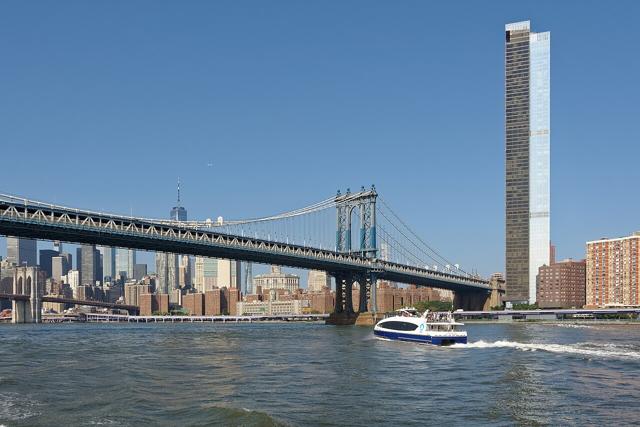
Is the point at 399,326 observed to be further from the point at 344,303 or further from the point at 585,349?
the point at 344,303

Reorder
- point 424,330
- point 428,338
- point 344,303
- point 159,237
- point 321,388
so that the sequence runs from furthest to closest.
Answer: point 344,303 < point 159,237 < point 424,330 < point 428,338 < point 321,388

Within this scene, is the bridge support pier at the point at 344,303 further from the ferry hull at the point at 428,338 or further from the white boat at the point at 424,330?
the ferry hull at the point at 428,338

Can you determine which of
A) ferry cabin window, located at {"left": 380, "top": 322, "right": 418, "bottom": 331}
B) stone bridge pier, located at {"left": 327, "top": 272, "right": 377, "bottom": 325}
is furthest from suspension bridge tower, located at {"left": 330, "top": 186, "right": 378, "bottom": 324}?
ferry cabin window, located at {"left": 380, "top": 322, "right": 418, "bottom": 331}

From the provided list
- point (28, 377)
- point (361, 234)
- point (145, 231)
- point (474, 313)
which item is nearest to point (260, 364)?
point (28, 377)

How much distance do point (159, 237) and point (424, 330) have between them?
4697 cm

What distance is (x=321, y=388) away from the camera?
3759 cm

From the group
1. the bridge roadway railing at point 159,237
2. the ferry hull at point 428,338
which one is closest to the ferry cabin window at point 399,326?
the ferry hull at point 428,338

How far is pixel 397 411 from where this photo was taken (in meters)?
31.3

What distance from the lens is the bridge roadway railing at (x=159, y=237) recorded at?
93.6 metres

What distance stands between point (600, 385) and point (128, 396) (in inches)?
895

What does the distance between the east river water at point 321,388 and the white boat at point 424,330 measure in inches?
317

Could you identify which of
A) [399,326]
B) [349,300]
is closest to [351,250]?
[349,300]

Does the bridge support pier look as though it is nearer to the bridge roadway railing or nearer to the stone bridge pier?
the stone bridge pier

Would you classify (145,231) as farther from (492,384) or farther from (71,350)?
(492,384)
